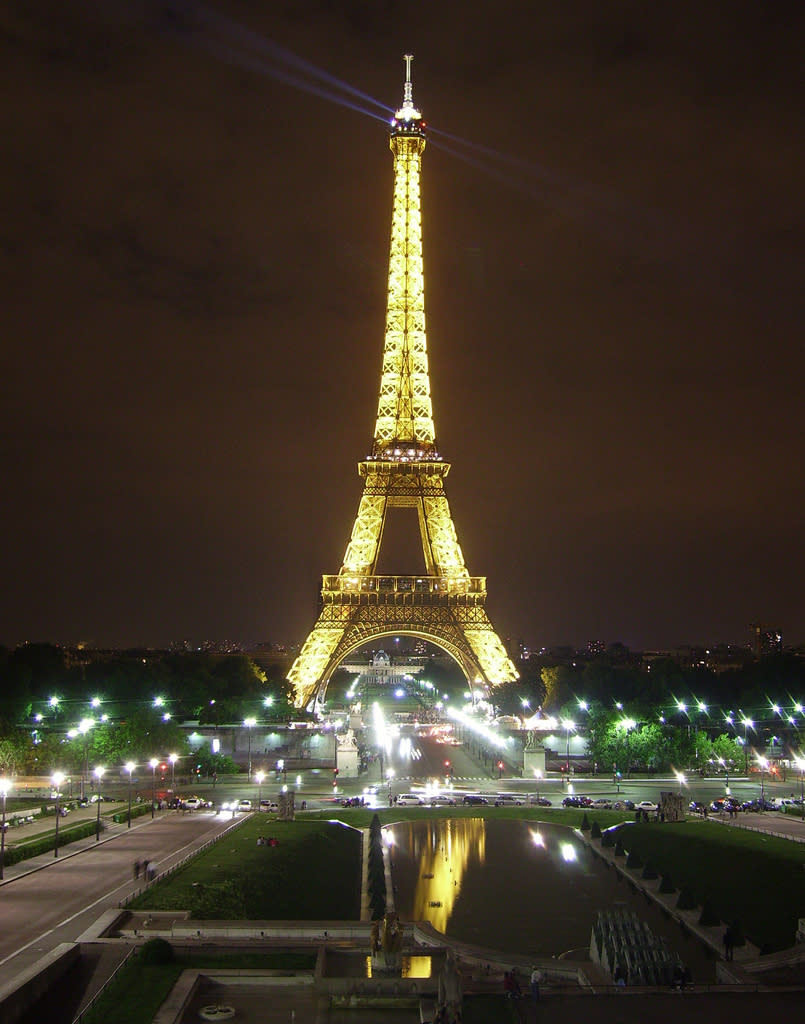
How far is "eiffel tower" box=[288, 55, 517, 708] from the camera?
284 feet

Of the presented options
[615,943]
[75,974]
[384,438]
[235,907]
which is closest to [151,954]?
[75,974]

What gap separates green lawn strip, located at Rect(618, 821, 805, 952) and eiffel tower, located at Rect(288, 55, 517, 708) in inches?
1631

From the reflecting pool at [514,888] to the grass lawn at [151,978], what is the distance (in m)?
6.02

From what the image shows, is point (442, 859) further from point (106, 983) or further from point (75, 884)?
point (106, 983)

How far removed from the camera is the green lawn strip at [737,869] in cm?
3170

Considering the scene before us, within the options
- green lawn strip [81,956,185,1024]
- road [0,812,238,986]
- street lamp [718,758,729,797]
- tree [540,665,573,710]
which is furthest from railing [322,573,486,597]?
green lawn strip [81,956,185,1024]

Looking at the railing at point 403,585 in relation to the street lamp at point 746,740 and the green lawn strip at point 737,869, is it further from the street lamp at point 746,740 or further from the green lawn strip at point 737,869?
the green lawn strip at point 737,869

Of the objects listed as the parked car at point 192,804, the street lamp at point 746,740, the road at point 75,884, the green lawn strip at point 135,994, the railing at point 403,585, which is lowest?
the green lawn strip at point 135,994

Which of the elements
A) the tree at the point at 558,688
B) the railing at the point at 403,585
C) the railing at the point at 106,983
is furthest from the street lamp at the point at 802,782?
the railing at the point at 106,983

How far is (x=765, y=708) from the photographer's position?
273 feet

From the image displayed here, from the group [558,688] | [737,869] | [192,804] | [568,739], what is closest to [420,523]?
[558,688]

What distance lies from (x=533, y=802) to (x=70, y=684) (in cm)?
4833

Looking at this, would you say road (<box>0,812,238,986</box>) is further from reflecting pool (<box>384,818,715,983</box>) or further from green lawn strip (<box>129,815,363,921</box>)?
reflecting pool (<box>384,818,715,983</box>)

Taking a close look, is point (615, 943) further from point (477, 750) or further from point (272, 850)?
point (477, 750)
